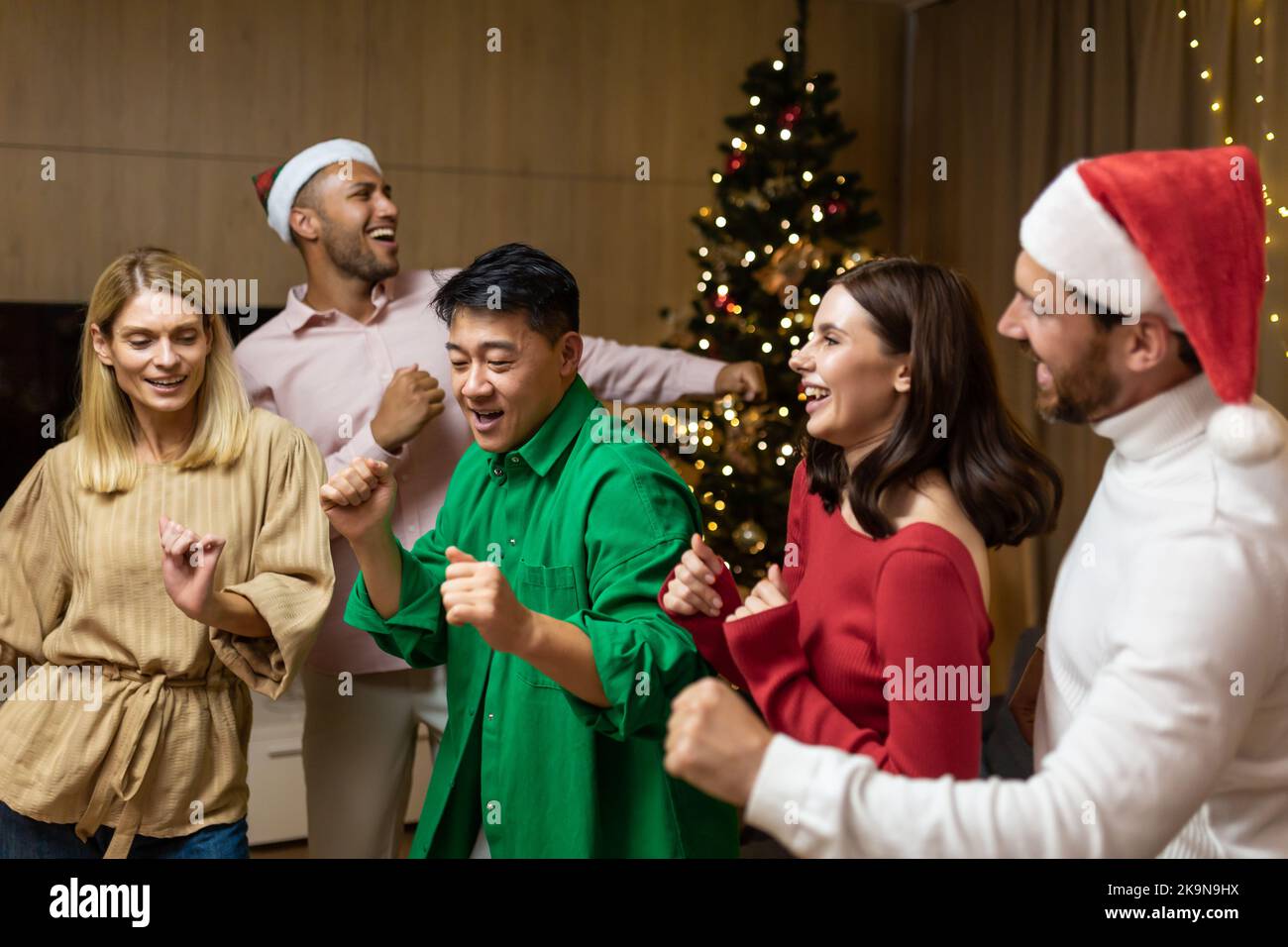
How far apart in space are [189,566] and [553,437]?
59 cm

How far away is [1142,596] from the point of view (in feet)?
3.48

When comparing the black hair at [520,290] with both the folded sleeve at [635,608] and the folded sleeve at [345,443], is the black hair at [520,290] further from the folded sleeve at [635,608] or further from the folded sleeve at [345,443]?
the folded sleeve at [345,443]

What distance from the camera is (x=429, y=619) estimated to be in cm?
180

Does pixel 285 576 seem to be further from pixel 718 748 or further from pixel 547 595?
pixel 718 748

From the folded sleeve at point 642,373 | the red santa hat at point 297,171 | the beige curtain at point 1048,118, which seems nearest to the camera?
the red santa hat at point 297,171

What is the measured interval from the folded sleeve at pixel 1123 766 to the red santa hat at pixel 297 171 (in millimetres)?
2250

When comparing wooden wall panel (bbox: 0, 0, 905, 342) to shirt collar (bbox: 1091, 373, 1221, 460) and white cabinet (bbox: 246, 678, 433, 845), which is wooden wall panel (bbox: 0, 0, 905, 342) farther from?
shirt collar (bbox: 1091, 373, 1221, 460)

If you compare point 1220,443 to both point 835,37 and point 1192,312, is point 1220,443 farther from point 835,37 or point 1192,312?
point 835,37

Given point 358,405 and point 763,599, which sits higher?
point 358,405

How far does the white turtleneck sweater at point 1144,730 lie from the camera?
103 cm

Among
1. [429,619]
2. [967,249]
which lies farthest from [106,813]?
[967,249]

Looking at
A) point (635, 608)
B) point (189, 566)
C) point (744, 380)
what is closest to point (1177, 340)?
point (635, 608)

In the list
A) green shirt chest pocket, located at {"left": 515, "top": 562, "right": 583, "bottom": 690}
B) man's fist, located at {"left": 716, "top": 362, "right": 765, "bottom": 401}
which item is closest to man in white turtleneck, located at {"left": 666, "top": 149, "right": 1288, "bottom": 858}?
green shirt chest pocket, located at {"left": 515, "top": 562, "right": 583, "bottom": 690}

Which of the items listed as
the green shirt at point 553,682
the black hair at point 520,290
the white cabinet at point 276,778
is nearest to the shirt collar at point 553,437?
the green shirt at point 553,682
